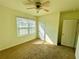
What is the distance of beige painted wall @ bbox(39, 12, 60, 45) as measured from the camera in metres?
4.20

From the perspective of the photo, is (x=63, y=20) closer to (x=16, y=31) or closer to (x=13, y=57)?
(x=16, y=31)

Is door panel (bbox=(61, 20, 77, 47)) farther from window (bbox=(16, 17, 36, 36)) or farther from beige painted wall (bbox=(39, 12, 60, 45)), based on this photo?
window (bbox=(16, 17, 36, 36))

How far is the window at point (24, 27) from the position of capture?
422cm

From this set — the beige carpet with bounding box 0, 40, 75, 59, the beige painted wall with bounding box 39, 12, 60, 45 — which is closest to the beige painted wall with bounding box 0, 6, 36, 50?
the beige carpet with bounding box 0, 40, 75, 59

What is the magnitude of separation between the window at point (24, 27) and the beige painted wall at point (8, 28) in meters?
0.36

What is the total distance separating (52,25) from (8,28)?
9.58 ft

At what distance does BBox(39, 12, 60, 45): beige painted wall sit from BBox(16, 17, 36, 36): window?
1377 millimetres

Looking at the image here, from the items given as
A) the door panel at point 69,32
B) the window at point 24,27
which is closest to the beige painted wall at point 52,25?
the door panel at point 69,32

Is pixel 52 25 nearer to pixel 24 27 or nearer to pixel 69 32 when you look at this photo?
pixel 69 32

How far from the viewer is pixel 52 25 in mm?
4473

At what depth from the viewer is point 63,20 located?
4.10m

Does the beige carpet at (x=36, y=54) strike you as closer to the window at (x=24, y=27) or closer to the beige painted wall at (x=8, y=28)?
the beige painted wall at (x=8, y=28)

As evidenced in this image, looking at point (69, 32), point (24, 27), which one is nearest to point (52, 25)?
point (69, 32)

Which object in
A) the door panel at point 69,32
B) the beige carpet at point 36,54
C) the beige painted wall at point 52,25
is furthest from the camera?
the beige painted wall at point 52,25
